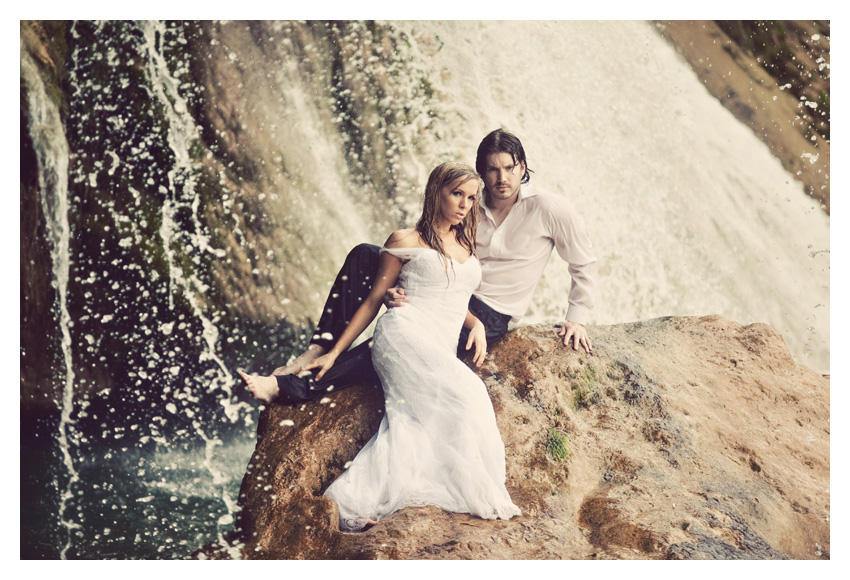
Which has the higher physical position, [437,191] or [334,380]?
[437,191]

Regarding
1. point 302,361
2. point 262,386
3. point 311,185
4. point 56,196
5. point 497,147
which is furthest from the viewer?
point 311,185

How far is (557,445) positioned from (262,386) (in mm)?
1296

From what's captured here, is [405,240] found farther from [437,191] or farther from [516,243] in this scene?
[516,243]

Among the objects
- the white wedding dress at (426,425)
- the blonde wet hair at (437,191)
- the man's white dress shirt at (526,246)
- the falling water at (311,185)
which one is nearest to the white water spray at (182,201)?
the falling water at (311,185)

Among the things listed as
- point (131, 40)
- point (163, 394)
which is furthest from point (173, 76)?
point (163, 394)

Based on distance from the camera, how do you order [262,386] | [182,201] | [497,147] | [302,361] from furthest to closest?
[182,201] → [497,147] → [302,361] → [262,386]

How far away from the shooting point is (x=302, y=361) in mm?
3438

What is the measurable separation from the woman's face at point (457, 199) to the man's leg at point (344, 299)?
358 millimetres

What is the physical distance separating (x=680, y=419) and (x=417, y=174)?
8.88 ft

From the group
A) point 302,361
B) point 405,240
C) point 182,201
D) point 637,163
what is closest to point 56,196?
point 182,201

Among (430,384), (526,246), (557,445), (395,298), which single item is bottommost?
(557,445)

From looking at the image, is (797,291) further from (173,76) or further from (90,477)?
(90,477)

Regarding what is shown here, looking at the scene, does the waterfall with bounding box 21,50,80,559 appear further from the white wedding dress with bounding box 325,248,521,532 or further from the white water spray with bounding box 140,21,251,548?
the white wedding dress with bounding box 325,248,521,532

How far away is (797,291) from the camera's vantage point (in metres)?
4.45
